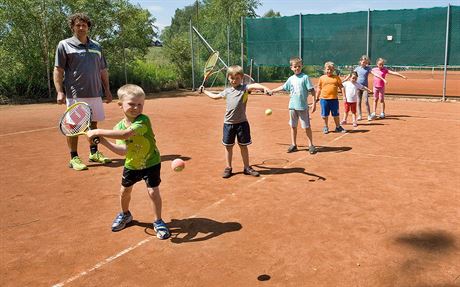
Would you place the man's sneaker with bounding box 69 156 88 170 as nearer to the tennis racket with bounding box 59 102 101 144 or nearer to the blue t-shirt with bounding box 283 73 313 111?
the tennis racket with bounding box 59 102 101 144

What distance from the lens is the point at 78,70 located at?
6641mm

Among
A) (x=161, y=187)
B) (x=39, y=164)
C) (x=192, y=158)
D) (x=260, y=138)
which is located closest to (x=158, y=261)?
(x=161, y=187)

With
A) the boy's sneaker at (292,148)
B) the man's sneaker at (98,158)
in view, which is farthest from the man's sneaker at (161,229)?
the boy's sneaker at (292,148)

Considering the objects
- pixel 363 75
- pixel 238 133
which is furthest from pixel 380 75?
pixel 238 133

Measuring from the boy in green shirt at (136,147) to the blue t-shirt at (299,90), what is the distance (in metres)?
3.88

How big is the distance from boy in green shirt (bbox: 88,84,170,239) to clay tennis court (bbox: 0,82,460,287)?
1.08ft

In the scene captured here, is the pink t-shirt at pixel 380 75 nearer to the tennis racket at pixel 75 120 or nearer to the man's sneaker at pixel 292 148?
the man's sneaker at pixel 292 148

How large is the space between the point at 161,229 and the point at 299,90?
414cm

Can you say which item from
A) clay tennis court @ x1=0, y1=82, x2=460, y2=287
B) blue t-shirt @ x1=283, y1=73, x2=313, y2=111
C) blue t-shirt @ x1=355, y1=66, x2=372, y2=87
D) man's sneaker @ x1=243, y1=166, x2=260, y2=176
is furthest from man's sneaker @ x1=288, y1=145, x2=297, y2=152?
blue t-shirt @ x1=355, y1=66, x2=372, y2=87

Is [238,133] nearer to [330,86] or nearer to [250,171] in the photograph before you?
[250,171]

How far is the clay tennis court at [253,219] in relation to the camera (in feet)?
11.5

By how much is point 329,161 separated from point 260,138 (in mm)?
2346

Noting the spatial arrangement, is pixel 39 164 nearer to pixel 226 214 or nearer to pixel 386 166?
pixel 226 214

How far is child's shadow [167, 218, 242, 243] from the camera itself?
4.20m
